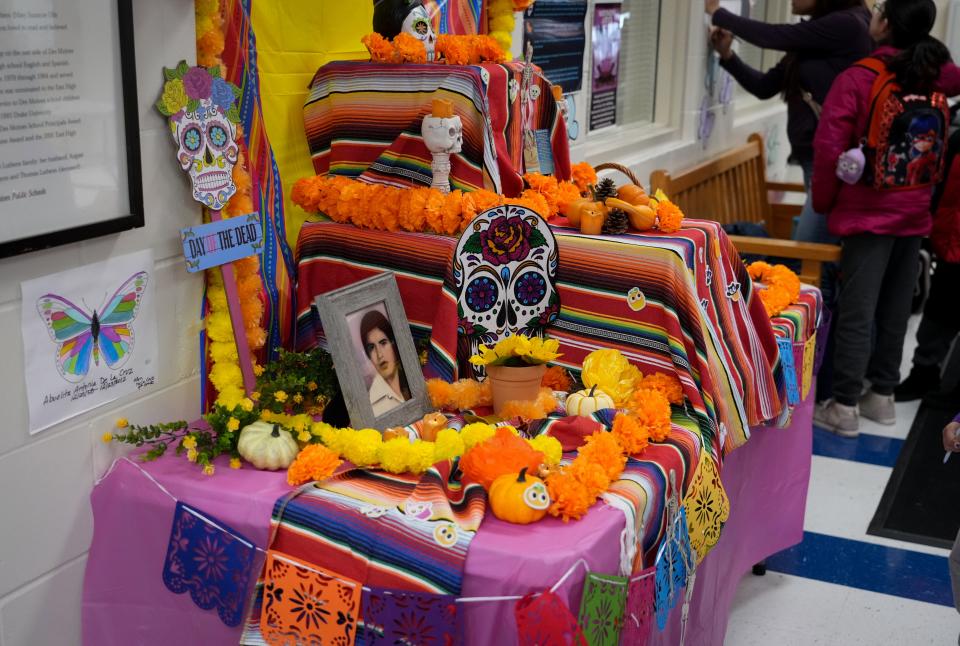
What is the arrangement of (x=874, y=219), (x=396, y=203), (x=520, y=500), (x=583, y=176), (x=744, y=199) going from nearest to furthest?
(x=520, y=500) < (x=396, y=203) < (x=583, y=176) < (x=874, y=219) < (x=744, y=199)

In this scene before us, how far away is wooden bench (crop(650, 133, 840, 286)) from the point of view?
4051mm

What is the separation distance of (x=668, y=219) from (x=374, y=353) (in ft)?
2.45

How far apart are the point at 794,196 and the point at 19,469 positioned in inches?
250

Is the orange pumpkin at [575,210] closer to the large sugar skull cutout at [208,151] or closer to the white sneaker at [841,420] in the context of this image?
the large sugar skull cutout at [208,151]

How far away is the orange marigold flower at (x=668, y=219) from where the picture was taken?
226 cm

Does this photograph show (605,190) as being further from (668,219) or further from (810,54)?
(810,54)

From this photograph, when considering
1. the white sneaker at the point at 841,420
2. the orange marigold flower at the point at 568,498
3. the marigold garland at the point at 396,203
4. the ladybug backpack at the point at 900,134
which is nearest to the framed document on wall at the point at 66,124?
the marigold garland at the point at 396,203

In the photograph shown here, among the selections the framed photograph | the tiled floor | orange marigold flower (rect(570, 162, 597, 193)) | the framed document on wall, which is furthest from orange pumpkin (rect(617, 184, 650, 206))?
the tiled floor

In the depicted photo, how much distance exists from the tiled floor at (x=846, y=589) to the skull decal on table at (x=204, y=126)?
6.18 ft

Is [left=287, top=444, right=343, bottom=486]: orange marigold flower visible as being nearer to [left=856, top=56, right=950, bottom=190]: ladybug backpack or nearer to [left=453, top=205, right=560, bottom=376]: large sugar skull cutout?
[left=453, top=205, right=560, bottom=376]: large sugar skull cutout

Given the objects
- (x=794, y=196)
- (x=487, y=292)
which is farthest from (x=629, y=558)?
(x=794, y=196)

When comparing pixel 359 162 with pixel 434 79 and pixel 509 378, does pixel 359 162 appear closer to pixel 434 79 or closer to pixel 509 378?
pixel 434 79

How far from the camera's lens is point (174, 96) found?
1915 millimetres

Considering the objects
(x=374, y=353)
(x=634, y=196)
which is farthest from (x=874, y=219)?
(x=374, y=353)
